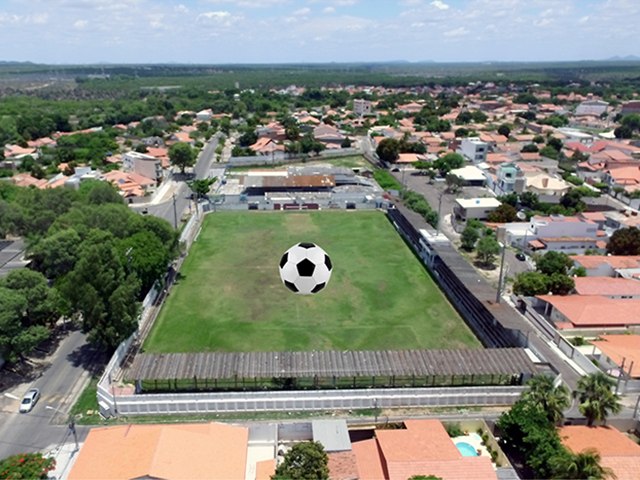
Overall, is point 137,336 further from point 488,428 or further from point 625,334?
point 625,334

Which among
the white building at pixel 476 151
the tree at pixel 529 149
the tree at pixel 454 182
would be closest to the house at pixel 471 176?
the tree at pixel 454 182

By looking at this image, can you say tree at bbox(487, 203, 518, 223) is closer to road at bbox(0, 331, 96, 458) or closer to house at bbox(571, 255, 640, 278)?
house at bbox(571, 255, 640, 278)

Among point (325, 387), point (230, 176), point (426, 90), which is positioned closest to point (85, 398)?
point (325, 387)

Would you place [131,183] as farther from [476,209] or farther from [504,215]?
[504,215]

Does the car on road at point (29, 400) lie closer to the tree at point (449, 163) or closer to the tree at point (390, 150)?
the tree at point (449, 163)

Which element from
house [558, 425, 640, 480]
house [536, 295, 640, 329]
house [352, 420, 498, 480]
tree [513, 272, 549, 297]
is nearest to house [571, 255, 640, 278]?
house [536, 295, 640, 329]
